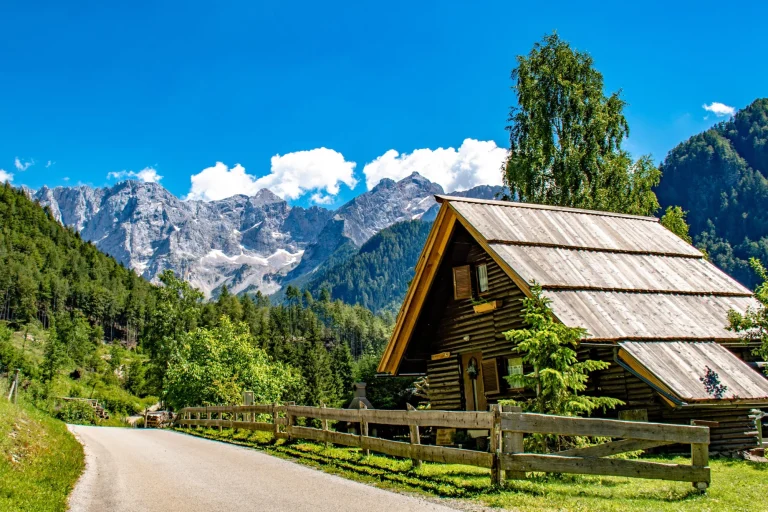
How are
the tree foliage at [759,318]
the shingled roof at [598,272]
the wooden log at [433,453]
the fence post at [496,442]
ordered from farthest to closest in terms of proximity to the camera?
1. the shingled roof at [598,272]
2. the tree foliage at [759,318]
3. the wooden log at [433,453]
4. the fence post at [496,442]

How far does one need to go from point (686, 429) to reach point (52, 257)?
660 ft

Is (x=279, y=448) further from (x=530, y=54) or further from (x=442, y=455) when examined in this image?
(x=530, y=54)

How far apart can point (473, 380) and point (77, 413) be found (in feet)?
177

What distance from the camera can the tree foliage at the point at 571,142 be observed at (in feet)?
107

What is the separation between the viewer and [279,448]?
16906 mm

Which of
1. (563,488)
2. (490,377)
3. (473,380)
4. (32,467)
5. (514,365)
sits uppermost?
(514,365)

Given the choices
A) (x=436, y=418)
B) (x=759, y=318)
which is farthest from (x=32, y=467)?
(x=759, y=318)

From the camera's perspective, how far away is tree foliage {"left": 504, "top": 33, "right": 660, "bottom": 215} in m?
32.5

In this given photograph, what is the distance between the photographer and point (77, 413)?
63.0 metres

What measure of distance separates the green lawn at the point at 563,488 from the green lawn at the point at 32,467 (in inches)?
181

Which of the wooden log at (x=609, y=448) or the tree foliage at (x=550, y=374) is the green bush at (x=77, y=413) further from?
the wooden log at (x=609, y=448)

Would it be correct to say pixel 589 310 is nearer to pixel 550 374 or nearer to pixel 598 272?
pixel 598 272

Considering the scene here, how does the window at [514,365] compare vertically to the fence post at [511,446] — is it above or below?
above

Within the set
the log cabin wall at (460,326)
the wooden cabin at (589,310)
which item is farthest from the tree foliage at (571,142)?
the log cabin wall at (460,326)
